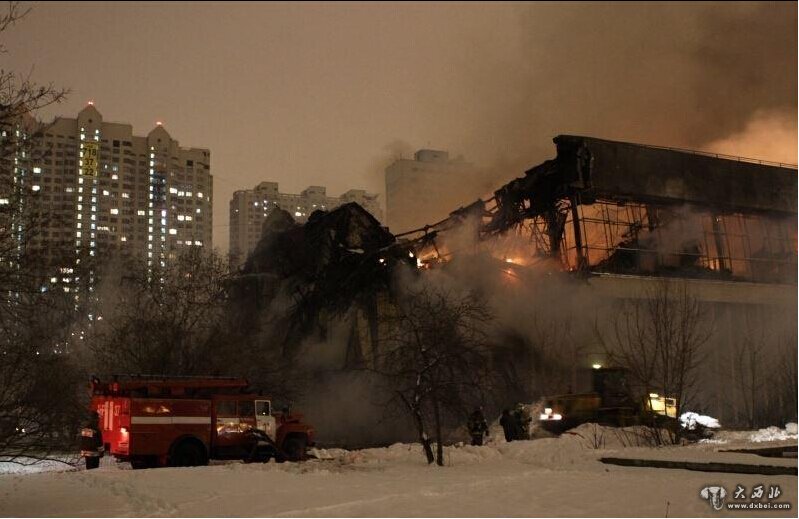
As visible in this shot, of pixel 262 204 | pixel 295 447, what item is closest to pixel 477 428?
pixel 295 447

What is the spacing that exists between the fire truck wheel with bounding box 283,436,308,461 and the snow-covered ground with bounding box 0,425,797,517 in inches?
126

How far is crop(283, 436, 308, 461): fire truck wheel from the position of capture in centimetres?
2183

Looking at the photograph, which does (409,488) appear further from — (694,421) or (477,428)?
(694,421)

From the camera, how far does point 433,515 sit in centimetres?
1094

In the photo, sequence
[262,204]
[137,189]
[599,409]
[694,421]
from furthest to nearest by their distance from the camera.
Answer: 1. [262,204]
2. [137,189]
3. [599,409]
4. [694,421]

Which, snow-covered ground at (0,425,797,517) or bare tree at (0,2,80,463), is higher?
bare tree at (0,2,80,463)

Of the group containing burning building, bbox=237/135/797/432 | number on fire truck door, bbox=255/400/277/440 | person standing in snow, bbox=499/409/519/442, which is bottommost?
person standing in snow, bbox=499/409/519/442

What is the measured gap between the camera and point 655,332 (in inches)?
1120

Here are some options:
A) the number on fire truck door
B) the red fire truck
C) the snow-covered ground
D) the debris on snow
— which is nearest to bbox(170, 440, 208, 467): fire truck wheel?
the red fire truck

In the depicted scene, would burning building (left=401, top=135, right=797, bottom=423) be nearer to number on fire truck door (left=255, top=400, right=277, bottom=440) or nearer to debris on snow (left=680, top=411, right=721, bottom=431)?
debris on snow (left=680, top=411, right=721, bottom=431)

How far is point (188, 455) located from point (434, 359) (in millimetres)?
7277

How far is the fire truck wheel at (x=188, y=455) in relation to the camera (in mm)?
19750

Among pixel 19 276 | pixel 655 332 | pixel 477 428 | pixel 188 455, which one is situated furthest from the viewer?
pixel 655 332

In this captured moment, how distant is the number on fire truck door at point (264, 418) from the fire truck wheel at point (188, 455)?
1889 mm
